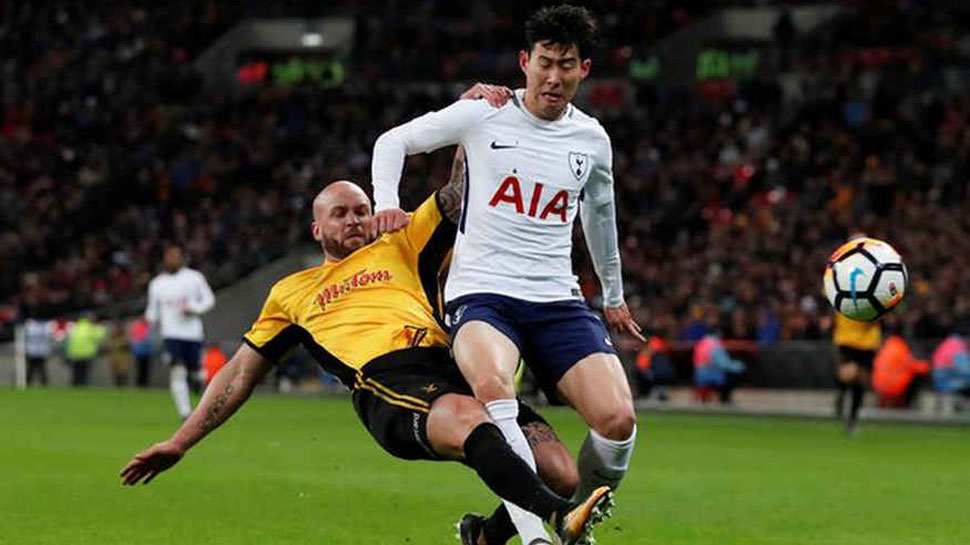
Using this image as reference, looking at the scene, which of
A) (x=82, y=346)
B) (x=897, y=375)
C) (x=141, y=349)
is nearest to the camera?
(x=897, y=375)

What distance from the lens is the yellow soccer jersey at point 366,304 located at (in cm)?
814

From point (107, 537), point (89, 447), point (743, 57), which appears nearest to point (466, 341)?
point (107, 537)

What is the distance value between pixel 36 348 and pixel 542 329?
95.4 feet

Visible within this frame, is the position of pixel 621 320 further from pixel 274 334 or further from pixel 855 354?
pixel 855 354

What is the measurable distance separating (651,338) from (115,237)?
15.4 m

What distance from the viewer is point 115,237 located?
132 ft

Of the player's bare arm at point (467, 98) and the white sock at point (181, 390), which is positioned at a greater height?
the player's bare arm at point (467, 98)

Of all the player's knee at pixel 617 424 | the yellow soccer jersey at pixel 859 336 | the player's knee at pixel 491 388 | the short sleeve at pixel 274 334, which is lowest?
the yellow soccer jersey at pixel 859 336

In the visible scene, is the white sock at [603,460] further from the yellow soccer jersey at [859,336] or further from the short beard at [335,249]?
the yellow soccer jersey at [859,336]

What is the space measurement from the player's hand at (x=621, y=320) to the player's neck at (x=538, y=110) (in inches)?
40.2

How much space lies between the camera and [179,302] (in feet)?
74.4

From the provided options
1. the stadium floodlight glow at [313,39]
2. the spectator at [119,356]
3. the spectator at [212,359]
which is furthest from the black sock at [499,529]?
the stadium floodlight glow at [313,39]

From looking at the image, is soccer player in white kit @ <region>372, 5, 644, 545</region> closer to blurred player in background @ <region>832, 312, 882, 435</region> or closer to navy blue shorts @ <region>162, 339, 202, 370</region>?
blurred player in background @ <region>832, 312, 882, 435</region>

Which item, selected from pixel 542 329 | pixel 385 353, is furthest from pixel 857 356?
pixel 385 353
